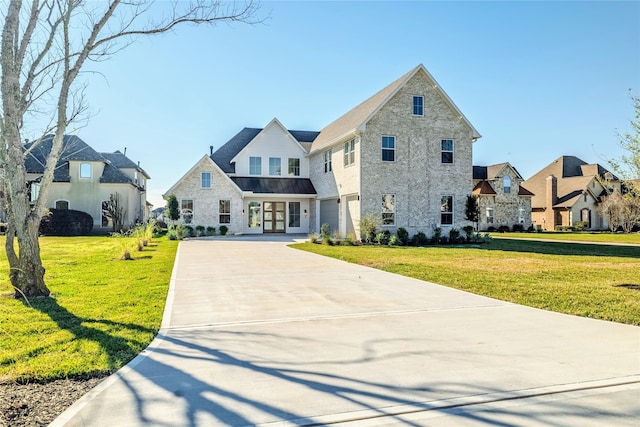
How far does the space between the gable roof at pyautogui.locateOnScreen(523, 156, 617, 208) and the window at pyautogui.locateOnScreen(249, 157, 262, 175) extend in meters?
32.8

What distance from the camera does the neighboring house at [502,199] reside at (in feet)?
137

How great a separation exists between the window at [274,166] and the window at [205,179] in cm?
465

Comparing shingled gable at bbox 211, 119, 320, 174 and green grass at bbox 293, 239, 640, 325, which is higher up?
shingled gable at bbox 211, 119, 320, 174

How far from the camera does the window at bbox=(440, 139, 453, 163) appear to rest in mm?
23797

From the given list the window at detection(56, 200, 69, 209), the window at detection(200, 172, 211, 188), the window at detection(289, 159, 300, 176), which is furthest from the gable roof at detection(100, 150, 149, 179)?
the window at detection(289, 159, 300, 176)

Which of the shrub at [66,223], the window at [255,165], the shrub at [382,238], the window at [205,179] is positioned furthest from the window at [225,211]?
the shrub at [382,238]

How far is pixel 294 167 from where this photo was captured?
3138 cm

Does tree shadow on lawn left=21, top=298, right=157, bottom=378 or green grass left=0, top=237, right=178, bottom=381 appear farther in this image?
tree shadow on lawn left=21, top=298, right=157, bottom=378

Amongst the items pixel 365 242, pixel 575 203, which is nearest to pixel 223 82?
pixel 365 242

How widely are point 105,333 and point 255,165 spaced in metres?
25.7

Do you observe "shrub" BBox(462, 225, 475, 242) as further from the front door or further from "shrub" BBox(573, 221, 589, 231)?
"shrub" BBox(573, 221, 589, 231)

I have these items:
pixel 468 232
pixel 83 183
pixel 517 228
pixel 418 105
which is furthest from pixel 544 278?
pixel 517 228

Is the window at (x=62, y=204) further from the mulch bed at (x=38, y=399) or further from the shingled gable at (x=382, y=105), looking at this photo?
the mulch bed at (x=38, y=399)

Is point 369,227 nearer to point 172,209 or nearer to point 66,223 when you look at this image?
point 172,209
